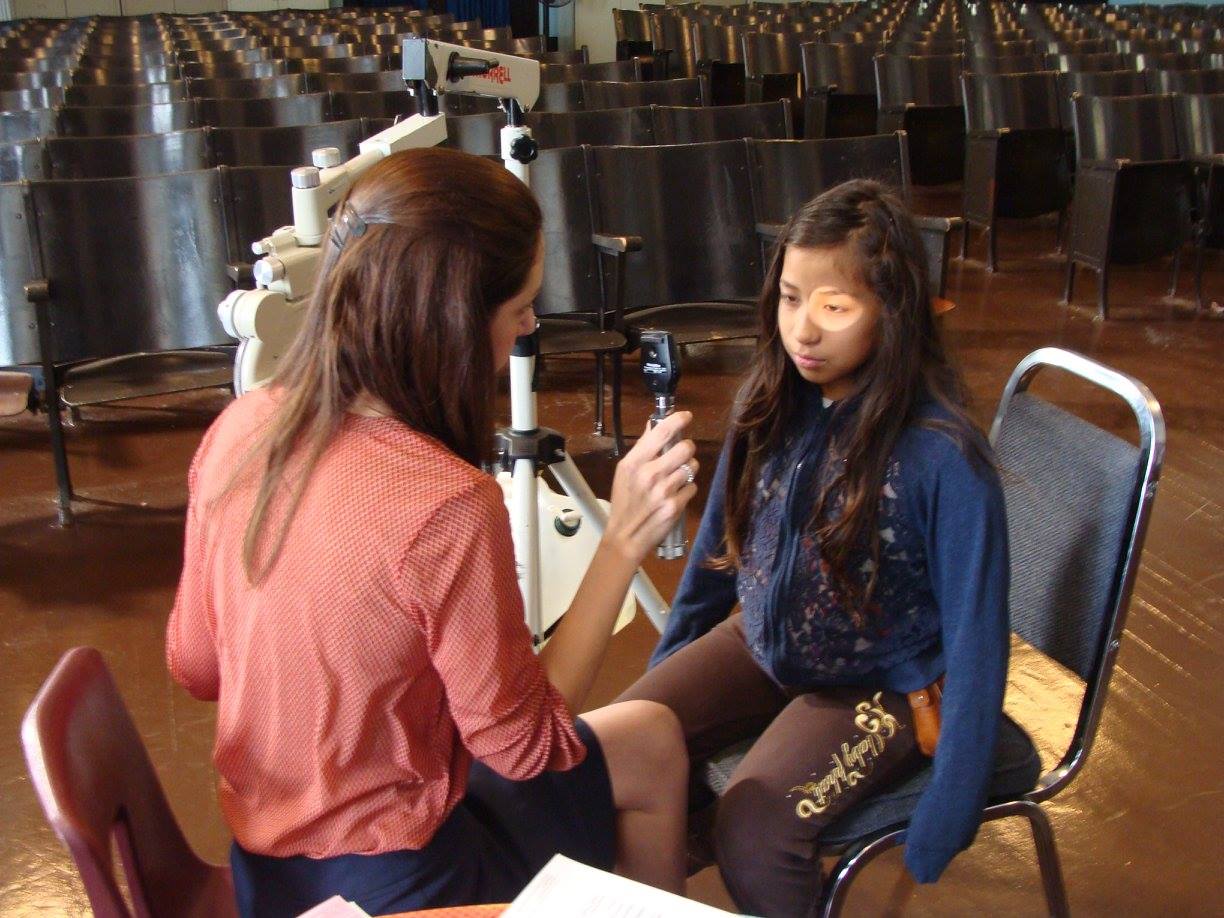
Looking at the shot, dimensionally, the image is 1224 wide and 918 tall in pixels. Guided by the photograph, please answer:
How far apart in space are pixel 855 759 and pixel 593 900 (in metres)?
0.56

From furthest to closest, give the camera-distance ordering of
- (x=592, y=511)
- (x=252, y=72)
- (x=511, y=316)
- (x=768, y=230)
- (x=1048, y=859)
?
(x=252, y=72)
(x=768, y=230)
(x=592, y=511)
(x=1048, y=859)
(x=511, y=316)

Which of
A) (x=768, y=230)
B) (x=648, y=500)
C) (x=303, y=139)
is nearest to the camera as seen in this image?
(x=648, y=500)

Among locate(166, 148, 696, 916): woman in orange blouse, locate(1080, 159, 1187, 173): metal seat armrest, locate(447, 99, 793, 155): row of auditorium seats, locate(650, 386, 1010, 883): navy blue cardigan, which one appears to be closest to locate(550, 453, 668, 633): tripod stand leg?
locate(650, 386, 1010, 883): navy blue cardigan

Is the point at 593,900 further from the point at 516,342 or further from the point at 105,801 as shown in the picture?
the point at 516,342

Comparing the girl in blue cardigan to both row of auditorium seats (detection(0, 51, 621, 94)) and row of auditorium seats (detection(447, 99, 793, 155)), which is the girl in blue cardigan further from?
row of auditorium seats (detection(0, 51, 621, 94))

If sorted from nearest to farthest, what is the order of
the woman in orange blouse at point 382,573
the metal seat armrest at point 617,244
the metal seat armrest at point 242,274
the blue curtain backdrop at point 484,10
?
the woman in orange blouse at point 382,573 < the metal seat armrest at point 242,274 < the metal seat armrest at point 617,244 < the blue curtain backdrop at point 484,10

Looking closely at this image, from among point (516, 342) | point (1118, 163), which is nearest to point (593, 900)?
point (516, 342)

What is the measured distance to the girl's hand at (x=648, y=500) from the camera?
4.28ft

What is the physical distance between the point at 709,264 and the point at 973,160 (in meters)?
2.70

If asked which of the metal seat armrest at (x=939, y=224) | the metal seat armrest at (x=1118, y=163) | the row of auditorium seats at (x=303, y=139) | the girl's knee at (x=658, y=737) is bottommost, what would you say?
the girl's knee at (x=658, y=737)

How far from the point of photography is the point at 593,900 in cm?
93

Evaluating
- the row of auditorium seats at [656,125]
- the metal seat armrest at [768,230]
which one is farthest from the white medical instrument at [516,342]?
the row of auditorium seats at [656,125]

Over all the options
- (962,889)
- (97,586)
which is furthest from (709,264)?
(962,889)

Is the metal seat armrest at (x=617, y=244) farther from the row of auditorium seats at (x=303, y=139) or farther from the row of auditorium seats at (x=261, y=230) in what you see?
the row of auditorium seats at (x=303, y=139)
